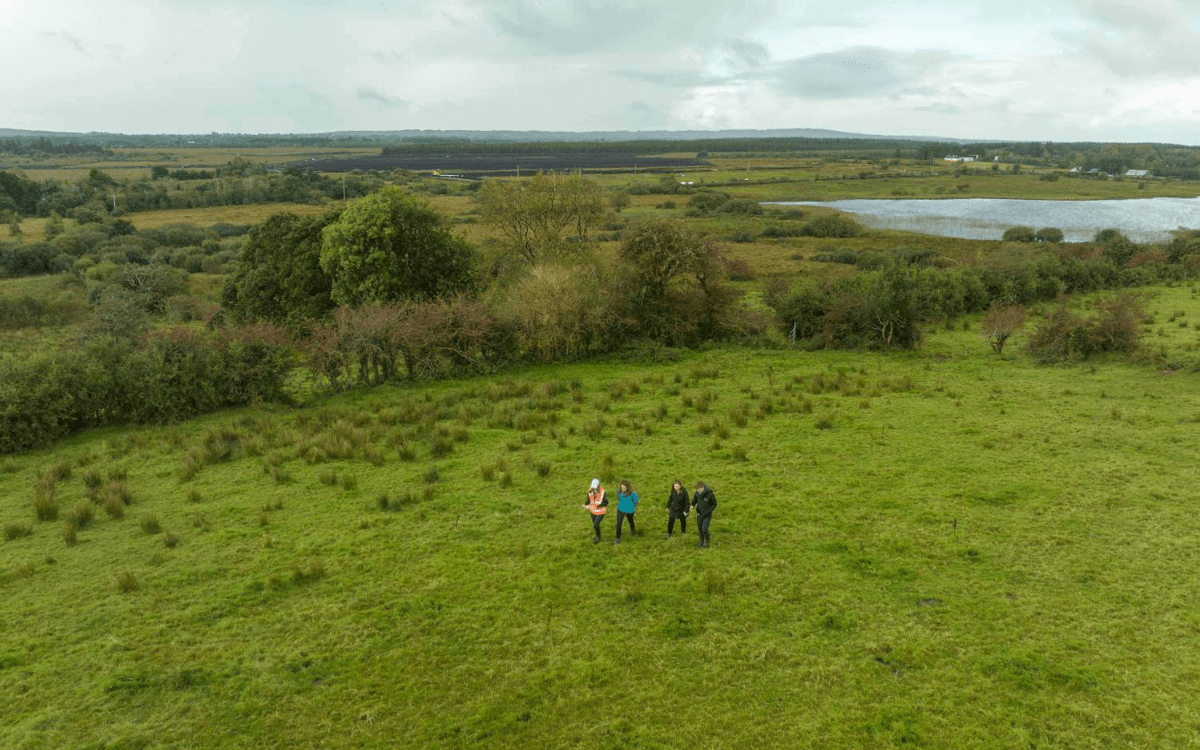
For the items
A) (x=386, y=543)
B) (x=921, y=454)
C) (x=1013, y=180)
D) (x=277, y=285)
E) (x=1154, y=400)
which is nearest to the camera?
(x=386, y=543)

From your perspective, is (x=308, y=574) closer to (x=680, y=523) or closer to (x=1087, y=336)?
(x=680, y=523)

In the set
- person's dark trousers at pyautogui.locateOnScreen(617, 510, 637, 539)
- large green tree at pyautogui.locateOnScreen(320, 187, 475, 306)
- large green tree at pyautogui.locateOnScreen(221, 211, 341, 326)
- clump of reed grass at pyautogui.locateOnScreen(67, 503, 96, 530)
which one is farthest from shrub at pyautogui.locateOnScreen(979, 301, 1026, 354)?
clump of reed grass at pyautogui.locateOnScreen(67, 503, 96, 530)

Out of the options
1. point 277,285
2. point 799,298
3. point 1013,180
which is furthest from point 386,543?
point 1013,180

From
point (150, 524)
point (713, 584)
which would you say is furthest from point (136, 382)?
point (713, 584)

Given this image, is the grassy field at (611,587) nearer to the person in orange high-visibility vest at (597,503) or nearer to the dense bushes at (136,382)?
the person in orange high-visibility vest at (597,503)

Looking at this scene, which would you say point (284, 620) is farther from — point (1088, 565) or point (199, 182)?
point (199, 182)

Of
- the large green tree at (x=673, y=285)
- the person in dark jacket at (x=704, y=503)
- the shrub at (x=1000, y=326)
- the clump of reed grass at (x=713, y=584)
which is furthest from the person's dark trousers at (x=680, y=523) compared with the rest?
the shrub at (x=1000, y=326)

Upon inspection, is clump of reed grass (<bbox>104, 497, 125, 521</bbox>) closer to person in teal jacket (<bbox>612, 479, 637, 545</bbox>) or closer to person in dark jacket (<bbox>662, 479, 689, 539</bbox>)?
person in teal jacket (<bbox>612, 479, 637, 545</bbox>)

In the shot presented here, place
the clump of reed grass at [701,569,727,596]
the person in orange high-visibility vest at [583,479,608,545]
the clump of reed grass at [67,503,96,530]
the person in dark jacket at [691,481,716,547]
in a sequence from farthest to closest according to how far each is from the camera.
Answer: the clump of reed grass at [67,503,96,530] → the person in orange high-visibility vest at [583,479,608,545] → the person in dark jacket at [691,481,716,547] → the clump of reed grass at [701,569,727,596]
